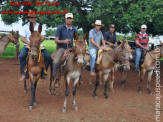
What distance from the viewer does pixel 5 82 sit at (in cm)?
1000

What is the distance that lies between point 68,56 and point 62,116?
6.30 feet

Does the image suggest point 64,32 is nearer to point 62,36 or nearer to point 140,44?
point 62,36

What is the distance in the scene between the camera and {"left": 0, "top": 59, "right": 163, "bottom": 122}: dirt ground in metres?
5.71

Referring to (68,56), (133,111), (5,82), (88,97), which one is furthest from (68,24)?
(5,82)

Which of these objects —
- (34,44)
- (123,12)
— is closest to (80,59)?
(34,44)

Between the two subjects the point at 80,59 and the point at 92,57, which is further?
the point at 92,57

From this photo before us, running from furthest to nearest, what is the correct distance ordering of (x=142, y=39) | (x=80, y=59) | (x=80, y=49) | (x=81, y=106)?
(x=142, y=39) → (x=81, y=106) → (x=80, y=49) → (x=80, y=59)

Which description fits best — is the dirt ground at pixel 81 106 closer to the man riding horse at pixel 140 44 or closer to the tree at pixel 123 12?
the man riding horse at pixel 140 44

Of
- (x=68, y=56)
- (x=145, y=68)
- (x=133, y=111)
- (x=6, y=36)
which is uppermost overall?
(x=6, y=36)

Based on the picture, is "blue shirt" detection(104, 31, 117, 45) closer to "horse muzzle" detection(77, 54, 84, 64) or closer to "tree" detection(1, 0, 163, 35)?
"tree" detection(1, 0, 163, 35)

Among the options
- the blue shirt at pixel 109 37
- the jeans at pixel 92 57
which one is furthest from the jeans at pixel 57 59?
the blue shirt at pixel 109 37

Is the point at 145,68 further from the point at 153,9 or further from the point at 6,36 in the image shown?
the point at 6,36

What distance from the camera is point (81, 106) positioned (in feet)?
22.3

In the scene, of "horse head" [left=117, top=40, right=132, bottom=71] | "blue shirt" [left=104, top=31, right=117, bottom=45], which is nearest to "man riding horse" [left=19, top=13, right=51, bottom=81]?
"horse head" [left=117, top=40, right=132, bottom=71]
